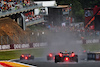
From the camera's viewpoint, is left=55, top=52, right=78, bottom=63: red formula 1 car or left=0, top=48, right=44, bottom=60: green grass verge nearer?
left=55, top=52, right=78, bottom=63: red formula 1 car

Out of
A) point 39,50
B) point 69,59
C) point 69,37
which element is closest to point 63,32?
point 69,37

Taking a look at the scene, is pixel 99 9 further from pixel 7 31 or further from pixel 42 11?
pixel 7 31

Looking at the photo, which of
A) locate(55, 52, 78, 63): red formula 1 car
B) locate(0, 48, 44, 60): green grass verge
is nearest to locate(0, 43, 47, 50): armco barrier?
locate(0, 48, 44, 60): green grass verge

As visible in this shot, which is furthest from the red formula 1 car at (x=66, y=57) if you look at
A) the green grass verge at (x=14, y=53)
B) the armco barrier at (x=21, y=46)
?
the armco barrier at (x=21, y=46)

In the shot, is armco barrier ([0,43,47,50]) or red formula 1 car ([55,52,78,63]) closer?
red formula 1 car ([55,52,78,63])

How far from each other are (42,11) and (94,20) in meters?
14.2

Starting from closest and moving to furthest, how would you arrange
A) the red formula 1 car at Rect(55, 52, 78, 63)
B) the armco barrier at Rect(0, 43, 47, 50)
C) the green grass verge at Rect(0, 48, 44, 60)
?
the red formula 1 car at Rect(55, 52, 78, 63), the green grass verge at Rect(0, 48, 44, 60), the armco barrier at Rect(0, 43, 47, 50)

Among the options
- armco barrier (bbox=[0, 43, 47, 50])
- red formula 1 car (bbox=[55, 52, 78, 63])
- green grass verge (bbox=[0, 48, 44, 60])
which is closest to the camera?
red formula 1 car (bbox=[55, 52, 78, 63])

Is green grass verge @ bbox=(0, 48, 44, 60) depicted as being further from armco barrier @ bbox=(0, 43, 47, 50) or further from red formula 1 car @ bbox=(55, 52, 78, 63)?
red formula 1 car @ bbox=(55, 52, 78, 63)

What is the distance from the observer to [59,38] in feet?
228

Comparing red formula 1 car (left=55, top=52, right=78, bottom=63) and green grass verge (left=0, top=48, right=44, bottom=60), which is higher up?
red formula 1 car (left=55, top=52, right=78, bottom=63)

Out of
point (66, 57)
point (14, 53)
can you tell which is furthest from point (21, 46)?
point (66, 57)

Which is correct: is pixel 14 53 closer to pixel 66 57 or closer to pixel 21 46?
pixel 21 46

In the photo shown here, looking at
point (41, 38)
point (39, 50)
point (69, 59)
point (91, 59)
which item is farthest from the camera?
point (41, 38)
